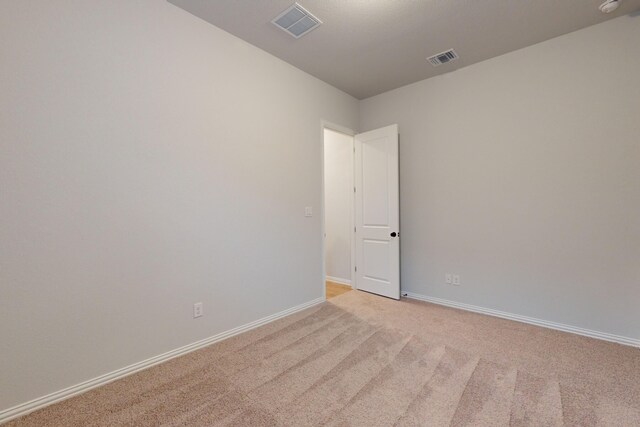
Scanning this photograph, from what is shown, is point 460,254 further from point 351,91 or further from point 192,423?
point 192,423

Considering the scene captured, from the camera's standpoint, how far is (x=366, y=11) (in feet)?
7.44

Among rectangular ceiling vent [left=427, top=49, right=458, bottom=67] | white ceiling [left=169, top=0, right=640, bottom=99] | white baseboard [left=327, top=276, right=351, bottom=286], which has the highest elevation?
white ceiling [left=169, top=0, right=640, bottom=99]

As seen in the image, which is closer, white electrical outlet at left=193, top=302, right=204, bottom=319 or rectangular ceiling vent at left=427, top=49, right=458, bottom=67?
white electrical outlet at left=193, top=302, right=204, bottom=319

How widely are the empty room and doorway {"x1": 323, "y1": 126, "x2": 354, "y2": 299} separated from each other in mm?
462

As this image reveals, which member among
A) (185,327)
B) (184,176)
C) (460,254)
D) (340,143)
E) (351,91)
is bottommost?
(185,327)

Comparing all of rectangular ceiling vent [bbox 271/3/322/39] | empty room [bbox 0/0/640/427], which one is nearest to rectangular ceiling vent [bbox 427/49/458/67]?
empty room [bbox 0/0/640/427]

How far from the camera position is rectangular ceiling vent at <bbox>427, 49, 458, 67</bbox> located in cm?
291

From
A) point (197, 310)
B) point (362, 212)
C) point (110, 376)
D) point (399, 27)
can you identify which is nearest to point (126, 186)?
point (197, 310)

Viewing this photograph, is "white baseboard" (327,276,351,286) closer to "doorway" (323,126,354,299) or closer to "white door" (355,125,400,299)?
"doorway" (323,126,354,299)

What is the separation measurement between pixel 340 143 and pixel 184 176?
8.68 ft

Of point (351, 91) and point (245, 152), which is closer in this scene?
point (245, 152)

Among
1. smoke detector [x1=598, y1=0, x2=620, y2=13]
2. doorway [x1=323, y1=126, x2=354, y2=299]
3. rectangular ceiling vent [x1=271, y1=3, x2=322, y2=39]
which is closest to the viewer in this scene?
smoke detector [x1=598, y1=0, x2=620, y2=13]

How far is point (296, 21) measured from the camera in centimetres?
240

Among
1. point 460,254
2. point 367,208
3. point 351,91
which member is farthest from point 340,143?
point 460,254
